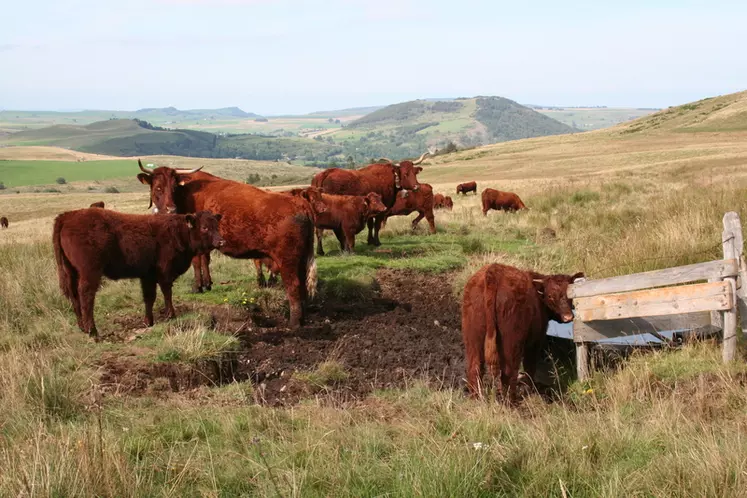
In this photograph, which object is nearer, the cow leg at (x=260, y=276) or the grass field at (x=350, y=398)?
the grass field at (x=350, y=398)

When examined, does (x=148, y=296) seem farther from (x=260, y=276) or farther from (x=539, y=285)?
(x=539, y=285)

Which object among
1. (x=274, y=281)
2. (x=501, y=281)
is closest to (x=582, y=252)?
(x=274, y=281)

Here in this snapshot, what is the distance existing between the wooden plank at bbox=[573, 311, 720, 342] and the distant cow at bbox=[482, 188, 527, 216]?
53.5ft

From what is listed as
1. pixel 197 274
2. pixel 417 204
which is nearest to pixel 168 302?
pixel 197 274

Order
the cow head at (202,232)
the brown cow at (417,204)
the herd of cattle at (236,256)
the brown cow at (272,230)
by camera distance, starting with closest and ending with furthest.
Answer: the herd of cattle at (236,256) < the cow head at (202,232) < the brown cow at (272,230) < the brown cow at (417,204)

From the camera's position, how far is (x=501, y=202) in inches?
976

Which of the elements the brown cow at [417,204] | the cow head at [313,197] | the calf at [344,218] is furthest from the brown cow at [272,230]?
the brown cow at [417,204]

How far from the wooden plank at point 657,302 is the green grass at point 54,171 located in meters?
101

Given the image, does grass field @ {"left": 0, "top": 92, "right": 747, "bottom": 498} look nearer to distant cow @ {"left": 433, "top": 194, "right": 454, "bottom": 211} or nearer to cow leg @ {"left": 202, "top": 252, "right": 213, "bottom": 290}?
cow leg @ {"left": 202, "top": 252, "right": 213, "bottom": 290}

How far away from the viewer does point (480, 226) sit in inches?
792

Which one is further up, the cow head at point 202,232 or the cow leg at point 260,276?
the cow head at point 202,232

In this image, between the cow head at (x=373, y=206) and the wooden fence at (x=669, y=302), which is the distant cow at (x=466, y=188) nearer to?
the cow head at (x=373, y=206)

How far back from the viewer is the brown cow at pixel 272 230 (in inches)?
396

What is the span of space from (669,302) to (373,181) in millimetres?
11035
